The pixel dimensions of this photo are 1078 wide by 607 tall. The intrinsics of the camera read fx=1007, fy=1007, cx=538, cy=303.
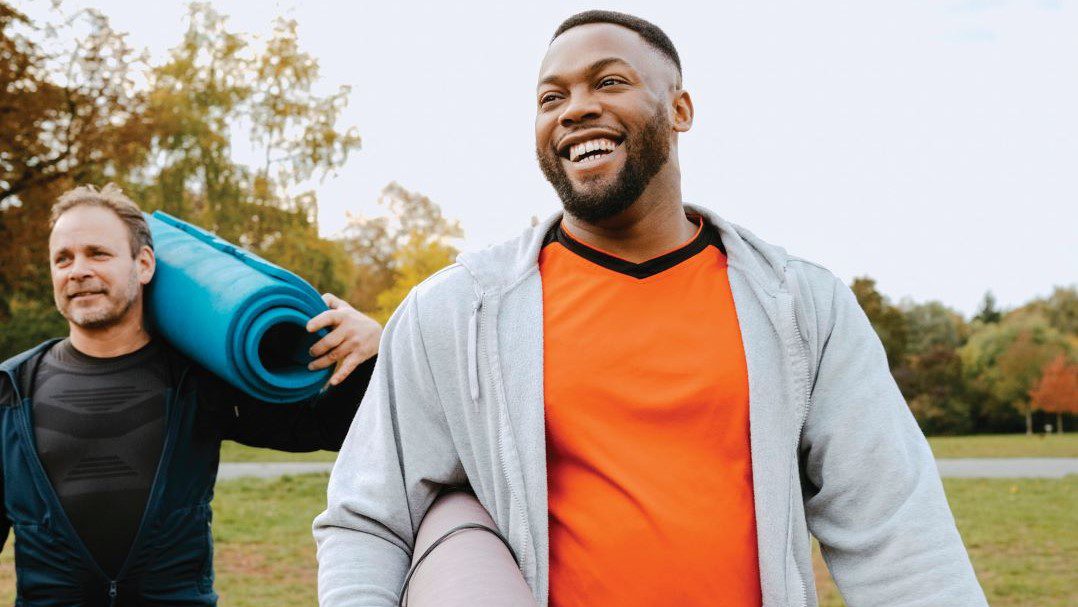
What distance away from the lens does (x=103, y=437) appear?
3461 mm

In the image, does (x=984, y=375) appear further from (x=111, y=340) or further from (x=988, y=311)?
(x=111, y=340)

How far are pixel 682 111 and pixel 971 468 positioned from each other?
1794 centimetres

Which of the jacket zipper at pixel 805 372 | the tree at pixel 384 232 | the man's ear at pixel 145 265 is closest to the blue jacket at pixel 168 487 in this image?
the man's ear at pixel 145 265

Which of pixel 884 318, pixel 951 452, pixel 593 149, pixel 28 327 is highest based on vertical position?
pixel 884 318

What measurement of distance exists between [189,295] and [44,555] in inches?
39.1

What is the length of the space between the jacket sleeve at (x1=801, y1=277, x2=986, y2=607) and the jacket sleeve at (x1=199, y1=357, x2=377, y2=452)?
5.29 feet

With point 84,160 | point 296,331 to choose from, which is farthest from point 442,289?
point 84,160

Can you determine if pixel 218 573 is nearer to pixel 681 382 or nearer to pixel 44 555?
pixel 44 555

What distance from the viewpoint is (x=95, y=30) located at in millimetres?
18781

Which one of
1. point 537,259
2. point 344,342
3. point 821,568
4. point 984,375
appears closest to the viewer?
point 537,259

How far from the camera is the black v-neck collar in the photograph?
2.33m

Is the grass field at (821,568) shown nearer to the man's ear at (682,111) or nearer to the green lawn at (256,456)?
the man's ear at (682,111)

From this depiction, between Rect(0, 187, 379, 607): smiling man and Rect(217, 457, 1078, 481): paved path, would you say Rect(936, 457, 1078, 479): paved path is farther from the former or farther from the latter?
Rect(0, 187, 379, 607): smiling man

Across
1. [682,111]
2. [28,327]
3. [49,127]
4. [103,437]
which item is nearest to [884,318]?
[28,327]
